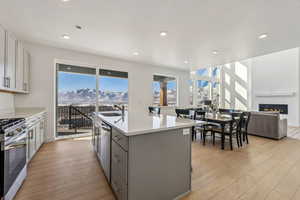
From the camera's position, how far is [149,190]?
4.86 feet

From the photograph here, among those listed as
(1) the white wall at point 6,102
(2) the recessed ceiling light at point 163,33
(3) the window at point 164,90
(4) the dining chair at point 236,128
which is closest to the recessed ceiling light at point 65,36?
(1) the white wall at point 6,102

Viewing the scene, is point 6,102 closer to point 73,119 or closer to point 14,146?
point 73,119

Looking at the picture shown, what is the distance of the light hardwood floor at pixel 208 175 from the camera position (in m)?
1.82

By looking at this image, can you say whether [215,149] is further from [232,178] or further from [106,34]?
[106,34]

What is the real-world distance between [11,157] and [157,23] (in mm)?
3001

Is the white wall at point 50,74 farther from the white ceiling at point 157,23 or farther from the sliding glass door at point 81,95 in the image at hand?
the white ceiling at point 157,23

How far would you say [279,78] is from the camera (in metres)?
7.12

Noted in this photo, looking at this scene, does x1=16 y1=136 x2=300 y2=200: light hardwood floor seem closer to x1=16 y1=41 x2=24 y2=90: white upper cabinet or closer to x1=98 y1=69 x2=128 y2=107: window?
x1=16 y1=41 x2=24 y2=90: white upper cabinet

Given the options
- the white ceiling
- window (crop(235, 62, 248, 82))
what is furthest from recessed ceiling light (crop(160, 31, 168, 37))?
window (crop(235, 62, 248, 82))

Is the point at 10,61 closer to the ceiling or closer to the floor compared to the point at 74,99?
closer to the ceiling

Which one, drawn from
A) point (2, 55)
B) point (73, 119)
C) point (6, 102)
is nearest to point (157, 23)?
point (2, 55)

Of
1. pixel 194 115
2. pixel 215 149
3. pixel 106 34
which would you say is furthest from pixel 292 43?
pixel 106 34

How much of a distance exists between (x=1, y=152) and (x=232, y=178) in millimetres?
3090

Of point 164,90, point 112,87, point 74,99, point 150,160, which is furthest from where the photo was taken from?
point 164,90
